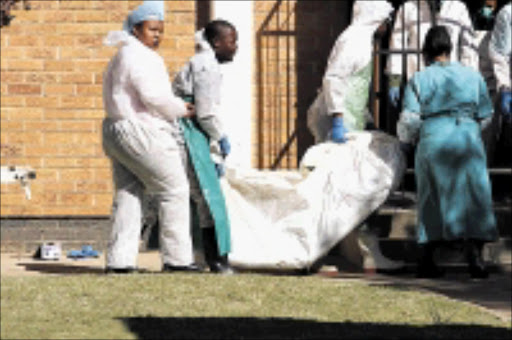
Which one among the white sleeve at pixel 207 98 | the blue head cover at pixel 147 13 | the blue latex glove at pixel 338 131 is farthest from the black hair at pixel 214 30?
the blue latex glove at pixel 338 131

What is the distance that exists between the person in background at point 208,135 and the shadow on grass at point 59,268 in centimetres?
91

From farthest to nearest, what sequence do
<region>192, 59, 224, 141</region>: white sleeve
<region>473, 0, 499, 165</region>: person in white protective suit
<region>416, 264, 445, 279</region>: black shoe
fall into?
<region>473, 0, 499, 165</region>: person in white protective suit
<region>416, 264, 445, 279</region>: black shoe
<region>192, 59, 224, 141</region>: white sleeve

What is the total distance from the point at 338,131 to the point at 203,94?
179cm

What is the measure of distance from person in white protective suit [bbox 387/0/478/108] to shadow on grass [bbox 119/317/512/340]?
5.45 metres

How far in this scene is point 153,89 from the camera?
1263cm

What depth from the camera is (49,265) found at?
1496 cm

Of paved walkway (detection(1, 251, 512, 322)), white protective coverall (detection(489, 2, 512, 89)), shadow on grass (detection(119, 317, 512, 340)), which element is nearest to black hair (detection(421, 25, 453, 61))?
white protective coverall (detection(489, 2, 512, 89))

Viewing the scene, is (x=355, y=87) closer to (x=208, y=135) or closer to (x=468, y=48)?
(x=468, y=48)

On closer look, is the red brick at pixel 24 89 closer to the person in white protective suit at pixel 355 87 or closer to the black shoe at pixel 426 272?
the person in white protective suit at pixel 355 87

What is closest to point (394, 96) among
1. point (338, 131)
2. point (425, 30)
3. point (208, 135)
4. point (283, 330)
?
point (425, 30)

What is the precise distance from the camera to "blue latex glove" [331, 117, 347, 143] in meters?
14.5

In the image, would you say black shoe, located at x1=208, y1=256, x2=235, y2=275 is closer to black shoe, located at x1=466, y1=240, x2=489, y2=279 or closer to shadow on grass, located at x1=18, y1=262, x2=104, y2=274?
shadow on grass, located at x1=18, y1=262, x2=104, y2=274

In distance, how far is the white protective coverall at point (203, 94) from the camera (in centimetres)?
1305

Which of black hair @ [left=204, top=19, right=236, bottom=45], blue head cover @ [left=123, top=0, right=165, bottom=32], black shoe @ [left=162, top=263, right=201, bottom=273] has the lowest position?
black shoe @ [left=162, top=263, right=201, bottom=273]
